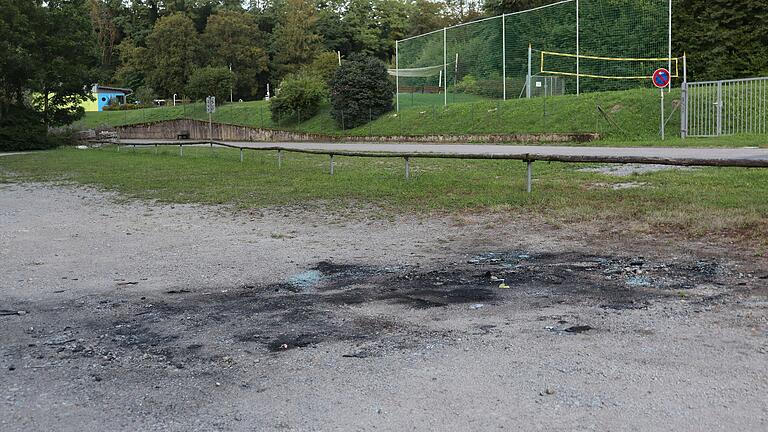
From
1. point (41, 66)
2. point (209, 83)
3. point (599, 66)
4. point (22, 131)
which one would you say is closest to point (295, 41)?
point (209, 83)

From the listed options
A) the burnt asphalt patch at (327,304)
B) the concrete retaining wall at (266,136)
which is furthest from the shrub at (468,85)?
the burnt asphalt patch at (327,304)

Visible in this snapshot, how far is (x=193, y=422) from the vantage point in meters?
3.20

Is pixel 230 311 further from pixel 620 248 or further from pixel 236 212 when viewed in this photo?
pixel 236 212

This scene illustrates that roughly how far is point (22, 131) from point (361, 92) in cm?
1954

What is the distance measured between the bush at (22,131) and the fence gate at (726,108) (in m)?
33.8

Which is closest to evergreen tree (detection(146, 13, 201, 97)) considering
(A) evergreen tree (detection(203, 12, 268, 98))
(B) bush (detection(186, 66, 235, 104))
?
(A) evergreen tree (detection(203, 12, 268, 98))

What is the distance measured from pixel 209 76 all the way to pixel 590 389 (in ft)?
203

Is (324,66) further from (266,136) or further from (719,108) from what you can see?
(719,108)

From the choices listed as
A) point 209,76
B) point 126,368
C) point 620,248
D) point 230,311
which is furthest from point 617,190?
point 209,76

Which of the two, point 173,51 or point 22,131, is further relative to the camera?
point 173,51

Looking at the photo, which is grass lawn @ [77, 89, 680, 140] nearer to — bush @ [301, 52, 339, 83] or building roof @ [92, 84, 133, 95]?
bush @ [301, 52, 339, 83]

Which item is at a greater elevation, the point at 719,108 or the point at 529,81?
the point at 529,81

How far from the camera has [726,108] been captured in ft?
79.9

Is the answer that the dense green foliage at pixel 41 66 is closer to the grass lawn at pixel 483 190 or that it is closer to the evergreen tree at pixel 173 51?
the grass lawn at pixel 483 190
